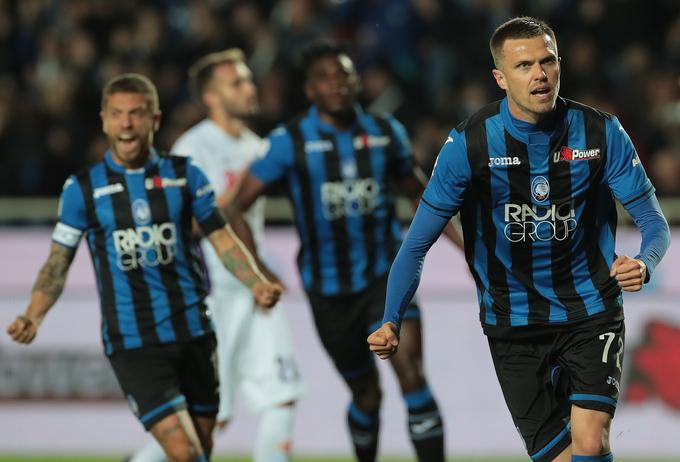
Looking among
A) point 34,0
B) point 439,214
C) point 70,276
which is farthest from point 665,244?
point 34,0

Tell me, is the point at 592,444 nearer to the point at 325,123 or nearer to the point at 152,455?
the point at 152,455

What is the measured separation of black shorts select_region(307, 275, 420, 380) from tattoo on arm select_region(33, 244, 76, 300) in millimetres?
1665

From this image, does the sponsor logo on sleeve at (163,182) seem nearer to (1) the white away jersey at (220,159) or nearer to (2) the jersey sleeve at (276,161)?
(2) the jersey sleeve at (276,161)

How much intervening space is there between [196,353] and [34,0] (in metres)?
7.53

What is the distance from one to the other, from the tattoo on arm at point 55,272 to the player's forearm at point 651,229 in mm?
2607

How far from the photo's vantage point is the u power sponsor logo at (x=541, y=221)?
4.99m

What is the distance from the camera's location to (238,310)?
26.0 feet

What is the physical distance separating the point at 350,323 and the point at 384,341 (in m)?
2.28

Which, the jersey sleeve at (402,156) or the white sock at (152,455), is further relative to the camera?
the jersey sleeve at (402,156)

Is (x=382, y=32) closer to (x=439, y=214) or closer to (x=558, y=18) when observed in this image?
(x=558, y=18)

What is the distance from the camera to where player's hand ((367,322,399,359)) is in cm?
481

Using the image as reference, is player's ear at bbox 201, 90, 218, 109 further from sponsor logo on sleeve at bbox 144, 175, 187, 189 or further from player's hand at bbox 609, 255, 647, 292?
player's hand at bbox 609, 255, 647, 292

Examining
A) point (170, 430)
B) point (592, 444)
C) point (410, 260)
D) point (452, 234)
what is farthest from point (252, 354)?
point (592, 444)

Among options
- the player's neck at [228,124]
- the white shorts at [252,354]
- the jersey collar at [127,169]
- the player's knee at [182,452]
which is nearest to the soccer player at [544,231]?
the player's knee at [182,452]
